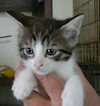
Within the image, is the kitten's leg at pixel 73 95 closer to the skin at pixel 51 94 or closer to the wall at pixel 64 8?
the skin at pixel 51 94

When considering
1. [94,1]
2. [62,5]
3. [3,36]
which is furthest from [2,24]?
[94,1]

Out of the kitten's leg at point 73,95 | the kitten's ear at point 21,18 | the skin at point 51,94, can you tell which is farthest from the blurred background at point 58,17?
the kitten's leg at point 73,95

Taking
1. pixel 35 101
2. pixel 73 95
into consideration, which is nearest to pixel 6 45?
pixel 35 101

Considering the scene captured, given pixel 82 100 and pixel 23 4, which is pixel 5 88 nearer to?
pixel 23 4

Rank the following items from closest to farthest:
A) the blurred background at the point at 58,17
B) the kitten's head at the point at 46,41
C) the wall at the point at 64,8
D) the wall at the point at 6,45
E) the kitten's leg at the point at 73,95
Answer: the kitten's leg at the point at 73,95, the kitten's head at the point at 46,41, the blurred background at the point at 58,17, the wall at the point at 64,8, the wall at the point at 6,45

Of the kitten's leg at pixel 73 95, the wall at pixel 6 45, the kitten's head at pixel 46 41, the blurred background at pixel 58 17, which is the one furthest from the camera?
the wall at pixel 6 45
